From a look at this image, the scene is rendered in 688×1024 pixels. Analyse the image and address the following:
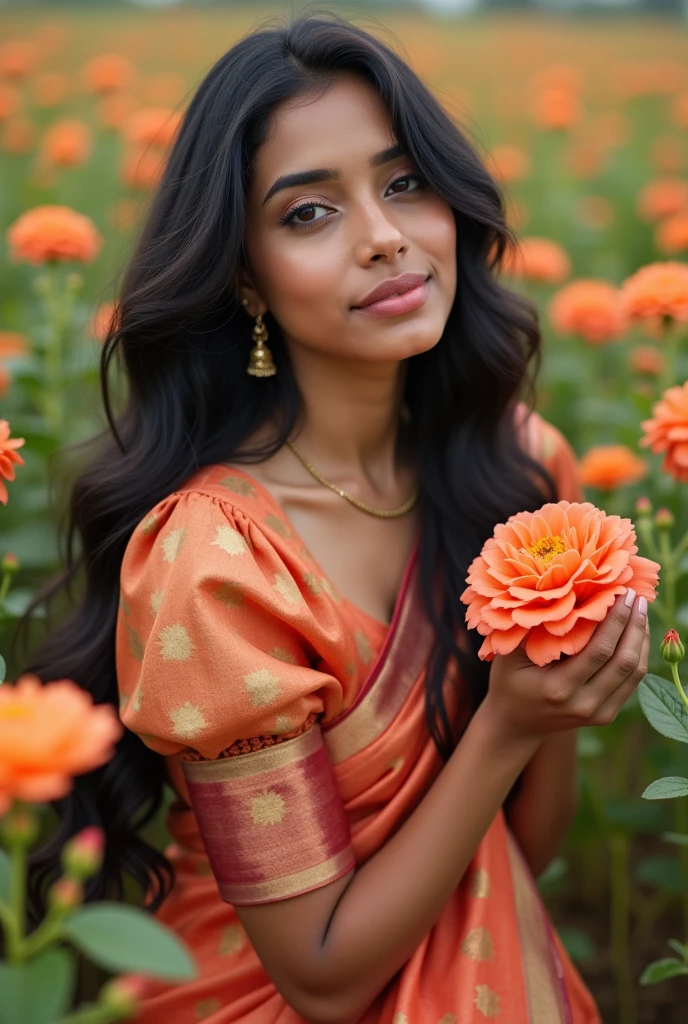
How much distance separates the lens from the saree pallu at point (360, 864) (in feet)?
3.67

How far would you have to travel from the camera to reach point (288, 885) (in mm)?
1110


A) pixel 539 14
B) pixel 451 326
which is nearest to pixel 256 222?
pixel 451 326

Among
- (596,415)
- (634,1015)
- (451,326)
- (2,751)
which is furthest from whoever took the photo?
(596,415)

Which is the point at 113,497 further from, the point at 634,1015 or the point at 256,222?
the point at 634,1015

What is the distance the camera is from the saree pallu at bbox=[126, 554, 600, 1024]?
1119mm

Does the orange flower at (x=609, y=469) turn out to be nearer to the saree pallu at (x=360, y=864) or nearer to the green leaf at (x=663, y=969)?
the saree pallu at (x=360, y=864)

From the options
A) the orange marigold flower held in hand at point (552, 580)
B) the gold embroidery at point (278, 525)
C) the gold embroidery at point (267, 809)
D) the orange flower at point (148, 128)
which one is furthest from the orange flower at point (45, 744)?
the orange flower at point (148, 128)

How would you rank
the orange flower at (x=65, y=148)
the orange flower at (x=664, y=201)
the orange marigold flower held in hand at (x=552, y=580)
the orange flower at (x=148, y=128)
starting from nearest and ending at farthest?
the orange marigold flower held in hand at (x=552, y=580), the orange flower at (x=148, y=128), the orange flower at (x=65, y=148), the orange flower at (x=664, y=201)

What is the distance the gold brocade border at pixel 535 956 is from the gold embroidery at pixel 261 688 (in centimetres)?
42

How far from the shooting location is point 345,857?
1.16 metres

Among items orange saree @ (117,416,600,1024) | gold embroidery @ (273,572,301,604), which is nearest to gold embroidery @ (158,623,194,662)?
orange saree @ (117,416,600,1024)

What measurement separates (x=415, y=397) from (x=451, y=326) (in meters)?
0.11

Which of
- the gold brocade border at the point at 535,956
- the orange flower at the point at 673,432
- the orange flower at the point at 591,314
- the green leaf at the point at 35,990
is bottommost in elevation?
the gold brocade border at the point at 535,956

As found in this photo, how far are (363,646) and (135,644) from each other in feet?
0.82
